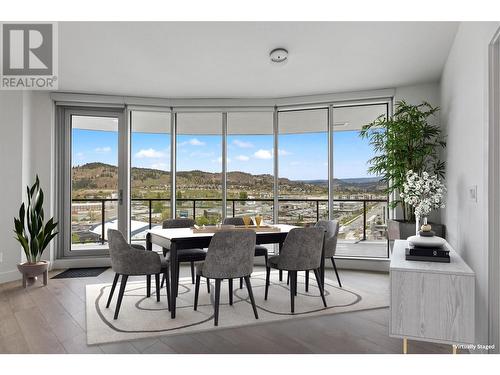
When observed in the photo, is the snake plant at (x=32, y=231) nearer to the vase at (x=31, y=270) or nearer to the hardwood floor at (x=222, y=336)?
the vase at (x=31, y=270)

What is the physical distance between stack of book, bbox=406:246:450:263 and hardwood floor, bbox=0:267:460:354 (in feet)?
2.11

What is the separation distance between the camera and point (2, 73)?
4.45 m

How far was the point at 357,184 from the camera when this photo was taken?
566 centimetres

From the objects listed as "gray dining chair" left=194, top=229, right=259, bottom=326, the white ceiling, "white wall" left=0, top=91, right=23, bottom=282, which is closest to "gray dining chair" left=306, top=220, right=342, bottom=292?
"gray dining chair" left=194, top=229, right=259, bottom=326

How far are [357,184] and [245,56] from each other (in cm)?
269

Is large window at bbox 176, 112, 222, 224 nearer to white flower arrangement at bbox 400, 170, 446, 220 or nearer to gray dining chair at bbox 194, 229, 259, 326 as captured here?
gray dining chair at bbox 194, 229, 259, 326

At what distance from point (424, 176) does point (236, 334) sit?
2202 mm

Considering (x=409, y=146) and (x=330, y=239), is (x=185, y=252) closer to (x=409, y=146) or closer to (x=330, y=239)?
(x=330, y=239)

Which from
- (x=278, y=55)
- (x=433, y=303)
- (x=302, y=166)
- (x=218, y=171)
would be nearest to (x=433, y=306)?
(x=433, y=303)

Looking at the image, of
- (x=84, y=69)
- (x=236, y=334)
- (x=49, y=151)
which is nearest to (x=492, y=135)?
(x=236, y=334)

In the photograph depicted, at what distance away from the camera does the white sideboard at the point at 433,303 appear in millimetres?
2332

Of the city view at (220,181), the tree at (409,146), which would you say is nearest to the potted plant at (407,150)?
the tree at (409,146)
